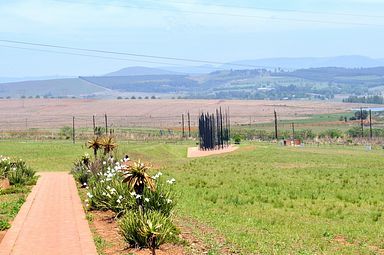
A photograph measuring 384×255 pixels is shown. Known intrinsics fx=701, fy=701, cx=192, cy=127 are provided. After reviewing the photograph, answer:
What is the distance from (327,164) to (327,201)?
15.9m

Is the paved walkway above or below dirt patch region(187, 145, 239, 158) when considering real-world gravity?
above

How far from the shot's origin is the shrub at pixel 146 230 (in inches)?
485

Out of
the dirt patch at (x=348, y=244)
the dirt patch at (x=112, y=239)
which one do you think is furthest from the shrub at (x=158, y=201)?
the dirt patch at (x=348, y=244)

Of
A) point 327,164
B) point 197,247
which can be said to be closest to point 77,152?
point 327,164

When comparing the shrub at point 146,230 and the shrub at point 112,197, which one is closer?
the shrub at point 146,230

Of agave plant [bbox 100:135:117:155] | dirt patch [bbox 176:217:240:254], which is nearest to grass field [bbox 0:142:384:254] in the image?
dirt patch [bbox 176:217:240:254]

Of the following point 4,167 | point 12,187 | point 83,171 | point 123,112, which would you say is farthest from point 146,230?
point 123,112

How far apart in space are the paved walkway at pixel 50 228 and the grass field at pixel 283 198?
9.30 feet

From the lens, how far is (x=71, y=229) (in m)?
15.5

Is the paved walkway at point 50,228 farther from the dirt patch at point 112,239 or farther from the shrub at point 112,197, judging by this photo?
the shrub at point 112,197

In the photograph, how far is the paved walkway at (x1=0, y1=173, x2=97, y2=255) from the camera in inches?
521

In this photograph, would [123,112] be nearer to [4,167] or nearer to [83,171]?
[4,167]

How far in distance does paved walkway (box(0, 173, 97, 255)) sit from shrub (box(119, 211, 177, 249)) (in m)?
0.73

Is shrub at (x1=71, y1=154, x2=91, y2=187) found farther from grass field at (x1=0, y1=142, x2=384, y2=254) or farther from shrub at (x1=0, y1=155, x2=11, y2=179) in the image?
grass field at (x1=0, y1=142, x2=384, y2=254)
